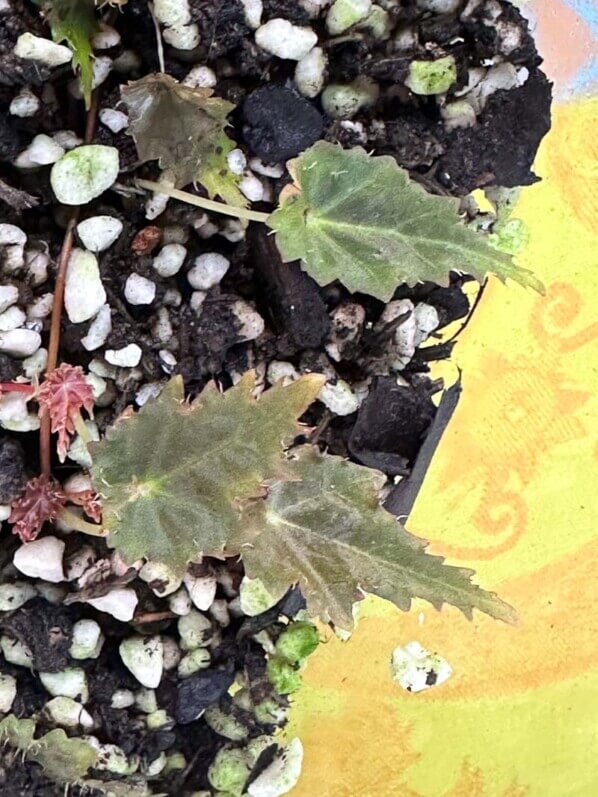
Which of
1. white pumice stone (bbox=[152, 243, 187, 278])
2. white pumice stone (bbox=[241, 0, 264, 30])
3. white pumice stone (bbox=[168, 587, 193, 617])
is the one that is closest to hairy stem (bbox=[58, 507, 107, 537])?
white pumice stone (bbox=[168, 587, 193, 617])

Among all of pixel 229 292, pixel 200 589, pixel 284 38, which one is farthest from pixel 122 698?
pixel 284 38

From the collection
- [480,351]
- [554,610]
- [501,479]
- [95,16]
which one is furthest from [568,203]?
[95,16]

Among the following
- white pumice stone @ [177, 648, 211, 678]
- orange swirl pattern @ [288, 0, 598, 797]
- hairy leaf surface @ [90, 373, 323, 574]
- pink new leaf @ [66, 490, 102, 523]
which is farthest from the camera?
orange swirl pattern @ [288, 0, 598, 797]

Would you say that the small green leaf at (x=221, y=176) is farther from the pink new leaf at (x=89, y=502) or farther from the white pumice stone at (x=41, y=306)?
the pink new leaf at (x=89, y=502)

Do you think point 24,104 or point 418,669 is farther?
point 418,669

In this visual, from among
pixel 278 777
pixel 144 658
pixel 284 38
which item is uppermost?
pixel 284 38

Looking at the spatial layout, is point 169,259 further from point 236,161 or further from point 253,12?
point 253,12

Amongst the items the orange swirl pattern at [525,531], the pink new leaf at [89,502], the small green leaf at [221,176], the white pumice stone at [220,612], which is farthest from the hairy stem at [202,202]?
the orange swirl pattern at [525,531]

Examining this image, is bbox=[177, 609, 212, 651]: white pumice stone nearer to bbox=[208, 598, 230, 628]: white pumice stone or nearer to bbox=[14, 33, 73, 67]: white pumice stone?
bbox=[208, 598, 230, 628]: white pumice stone
